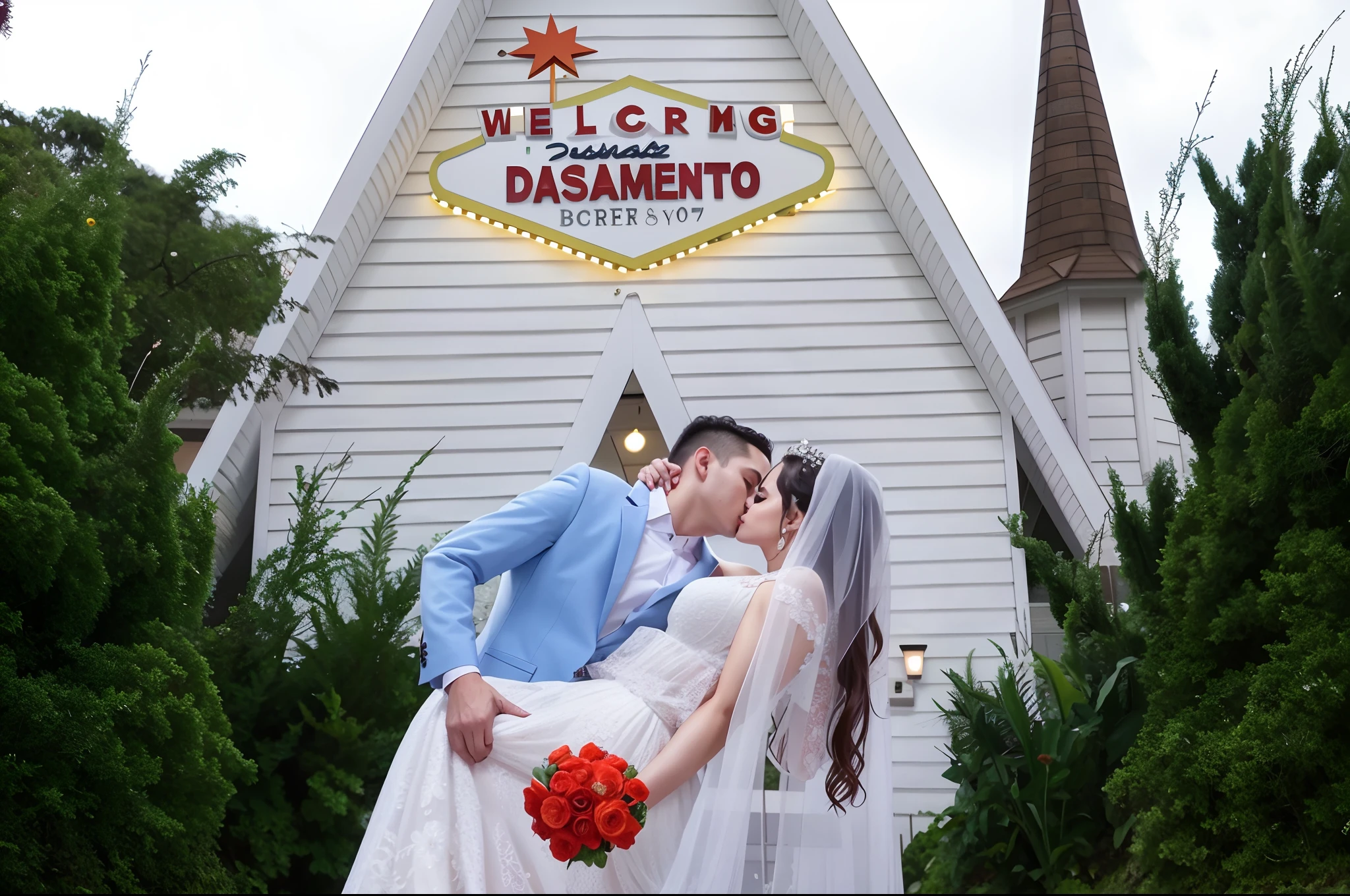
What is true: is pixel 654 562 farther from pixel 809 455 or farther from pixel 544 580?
pixel 809 455

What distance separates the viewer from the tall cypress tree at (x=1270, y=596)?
12.3 ft

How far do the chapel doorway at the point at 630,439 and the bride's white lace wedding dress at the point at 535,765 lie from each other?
5.45m

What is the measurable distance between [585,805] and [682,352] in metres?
5.44

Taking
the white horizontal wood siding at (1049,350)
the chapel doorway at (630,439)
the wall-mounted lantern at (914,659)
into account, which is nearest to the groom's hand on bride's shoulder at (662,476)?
the wall-mounted lantern at (914,659)

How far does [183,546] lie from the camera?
4957 millimetres

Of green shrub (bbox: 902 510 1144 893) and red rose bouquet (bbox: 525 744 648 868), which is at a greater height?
green shrub (bbox: 902 510 1144 893)

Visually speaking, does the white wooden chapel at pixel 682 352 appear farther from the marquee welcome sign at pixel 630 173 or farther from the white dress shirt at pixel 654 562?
the white dress shirt at pixel 654 562

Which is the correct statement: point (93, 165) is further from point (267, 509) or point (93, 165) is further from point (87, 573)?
point (267, 509)

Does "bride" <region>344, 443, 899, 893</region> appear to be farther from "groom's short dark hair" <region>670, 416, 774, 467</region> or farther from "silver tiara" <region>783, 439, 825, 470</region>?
"groom's short dark hair" <region>670, 416, 774, 467</region>

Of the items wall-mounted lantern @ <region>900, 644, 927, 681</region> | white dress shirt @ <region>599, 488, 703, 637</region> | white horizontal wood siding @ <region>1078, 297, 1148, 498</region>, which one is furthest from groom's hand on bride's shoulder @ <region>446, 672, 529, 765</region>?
white horizontal wood siding @ <region>1078, 297, 1148, 498</region>

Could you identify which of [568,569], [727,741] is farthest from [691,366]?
[727,741]

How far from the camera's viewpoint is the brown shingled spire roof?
876 centimetres

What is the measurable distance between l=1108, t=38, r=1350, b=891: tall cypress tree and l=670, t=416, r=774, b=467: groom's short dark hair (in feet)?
6.62

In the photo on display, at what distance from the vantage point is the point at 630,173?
7.80 metres
